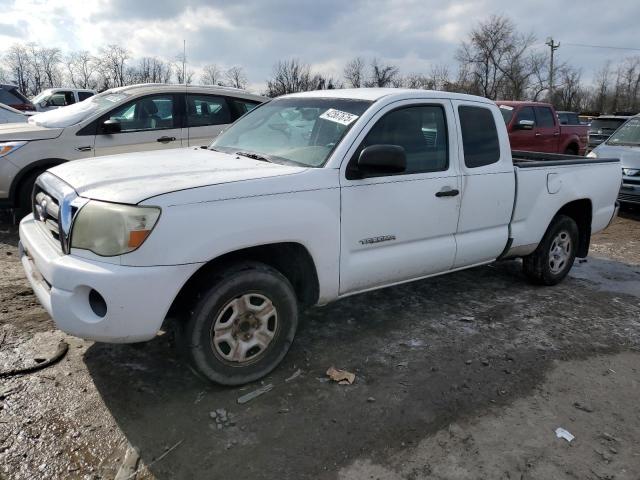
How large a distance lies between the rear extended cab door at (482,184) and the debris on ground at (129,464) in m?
2.68

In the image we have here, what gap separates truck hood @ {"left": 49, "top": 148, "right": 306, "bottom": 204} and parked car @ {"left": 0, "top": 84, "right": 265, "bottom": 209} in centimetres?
310

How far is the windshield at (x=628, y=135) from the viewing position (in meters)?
9.77

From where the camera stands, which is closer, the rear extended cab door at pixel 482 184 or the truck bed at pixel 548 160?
the rear extended cab door at pixel 482 184

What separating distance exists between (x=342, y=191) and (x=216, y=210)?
88cm

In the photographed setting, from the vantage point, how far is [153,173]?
3.09 metres

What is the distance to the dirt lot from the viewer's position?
8.36 ft

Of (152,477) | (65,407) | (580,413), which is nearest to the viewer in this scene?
(152,477)

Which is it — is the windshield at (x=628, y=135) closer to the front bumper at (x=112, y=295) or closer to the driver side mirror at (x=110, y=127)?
the driver side mirror at (x=110, y=127)

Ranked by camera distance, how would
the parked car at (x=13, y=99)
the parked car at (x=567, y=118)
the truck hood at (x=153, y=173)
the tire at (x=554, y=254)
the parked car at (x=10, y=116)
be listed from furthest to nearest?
the parked car at (x=567, y=118) < the parked car at (x=13, y=99) < the parked car at (x=10, y=116) < the tire at (x=554, y=254) < the truck hood at (x=153, y=173)

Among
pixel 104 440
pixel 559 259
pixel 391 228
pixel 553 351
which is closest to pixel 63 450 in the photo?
pixel 104 440

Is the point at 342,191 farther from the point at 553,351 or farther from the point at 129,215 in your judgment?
the point at 553,351

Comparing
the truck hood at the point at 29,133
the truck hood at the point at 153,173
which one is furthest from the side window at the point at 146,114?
the truck hood at the point at 153,173

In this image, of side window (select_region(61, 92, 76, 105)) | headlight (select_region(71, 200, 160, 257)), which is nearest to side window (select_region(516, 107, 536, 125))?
headlight (select_region(71, 200, 160, 257))

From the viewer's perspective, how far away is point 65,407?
2.87 meters
